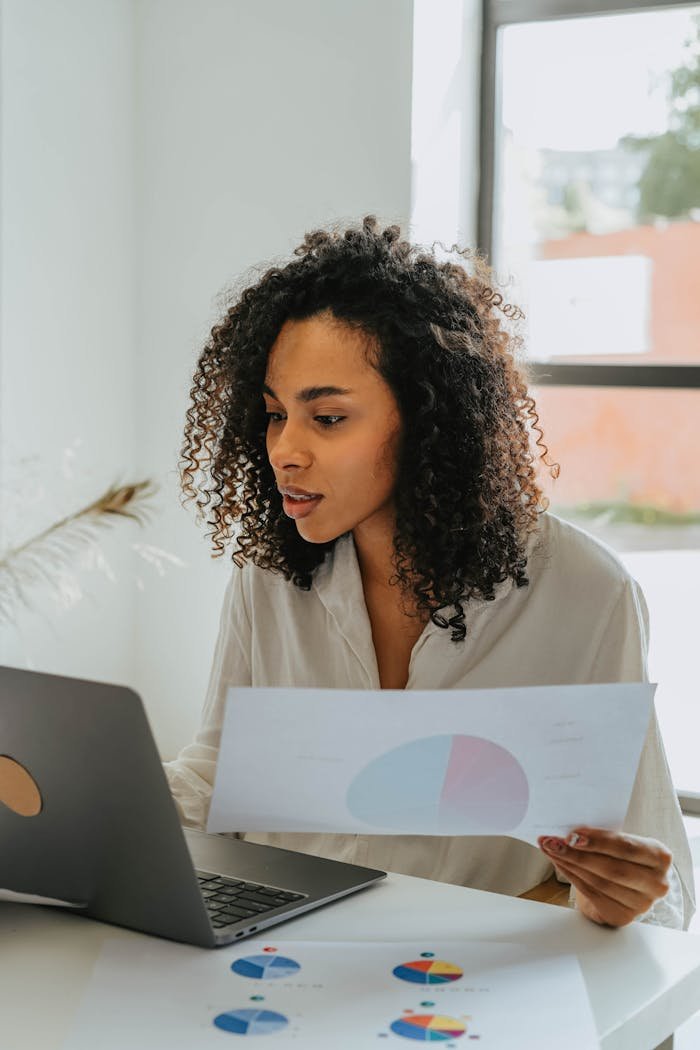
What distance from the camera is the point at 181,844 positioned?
38.1 inches

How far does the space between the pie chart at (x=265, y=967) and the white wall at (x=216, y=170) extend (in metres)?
2.46

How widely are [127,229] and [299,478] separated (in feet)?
7.66

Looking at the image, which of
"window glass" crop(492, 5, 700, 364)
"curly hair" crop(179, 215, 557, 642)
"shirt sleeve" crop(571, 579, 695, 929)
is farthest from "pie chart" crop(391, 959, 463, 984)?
"window glass" crop(492, 5, 700, 364)

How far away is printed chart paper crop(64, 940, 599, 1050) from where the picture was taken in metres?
0.86

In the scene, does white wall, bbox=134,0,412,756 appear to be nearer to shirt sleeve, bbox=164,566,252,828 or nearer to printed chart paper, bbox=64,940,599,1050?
shirt sleeve, bbox=164,566,252,828

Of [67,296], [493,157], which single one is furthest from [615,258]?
[67,296]

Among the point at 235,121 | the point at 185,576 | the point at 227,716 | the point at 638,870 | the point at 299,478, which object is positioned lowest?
the point at 185,576

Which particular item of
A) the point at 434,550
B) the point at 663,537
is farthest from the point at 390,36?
the point at 434,550

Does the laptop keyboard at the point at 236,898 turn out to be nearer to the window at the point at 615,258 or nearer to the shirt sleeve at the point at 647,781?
the shirt sleeve at the point at 647,781

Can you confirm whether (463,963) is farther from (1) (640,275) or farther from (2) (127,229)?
(2) (127,229)

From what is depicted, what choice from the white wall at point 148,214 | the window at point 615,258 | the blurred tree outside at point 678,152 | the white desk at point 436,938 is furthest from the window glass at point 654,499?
the white desk at point 436,938

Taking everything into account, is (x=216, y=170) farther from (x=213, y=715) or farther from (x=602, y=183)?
(x=213, y=715)

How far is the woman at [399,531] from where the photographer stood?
5.00 feet

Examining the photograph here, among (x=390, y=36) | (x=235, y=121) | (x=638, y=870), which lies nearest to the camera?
(x=638, y=870)
